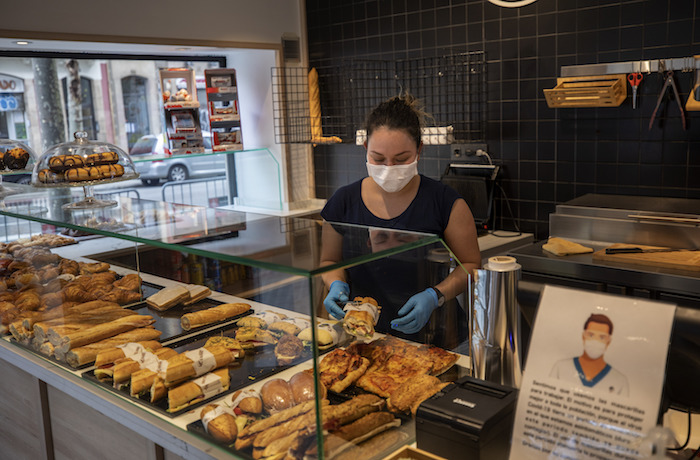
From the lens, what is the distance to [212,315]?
1731mm

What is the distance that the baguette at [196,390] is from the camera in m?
1.38

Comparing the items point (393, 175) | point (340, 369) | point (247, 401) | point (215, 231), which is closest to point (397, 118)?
point (393, 175)

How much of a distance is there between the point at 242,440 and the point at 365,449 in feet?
0.76

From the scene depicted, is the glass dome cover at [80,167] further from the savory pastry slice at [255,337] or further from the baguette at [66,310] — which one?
the savory pastry slice at [255,337]

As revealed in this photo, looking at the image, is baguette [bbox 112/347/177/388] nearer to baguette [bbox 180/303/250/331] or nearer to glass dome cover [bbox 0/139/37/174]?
baguette [bbox 180/303/250/331]

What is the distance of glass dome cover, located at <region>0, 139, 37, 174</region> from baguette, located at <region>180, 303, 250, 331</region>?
4.52 ft

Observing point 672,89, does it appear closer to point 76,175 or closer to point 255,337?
point 255,337

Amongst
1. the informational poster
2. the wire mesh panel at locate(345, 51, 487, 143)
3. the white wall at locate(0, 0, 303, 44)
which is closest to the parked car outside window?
the white wall at locate(0, 0, 303, 44)

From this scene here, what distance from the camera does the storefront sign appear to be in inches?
150

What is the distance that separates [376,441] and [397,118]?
1.10m

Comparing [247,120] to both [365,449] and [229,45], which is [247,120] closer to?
[229,45]

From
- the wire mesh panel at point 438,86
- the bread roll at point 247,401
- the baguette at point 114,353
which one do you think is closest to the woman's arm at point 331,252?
the bread roll at point 247,401

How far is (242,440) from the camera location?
3.93 ft

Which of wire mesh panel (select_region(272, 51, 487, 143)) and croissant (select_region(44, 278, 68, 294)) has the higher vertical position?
wire mesh panel (select_region(272, 51, 487, 143))
